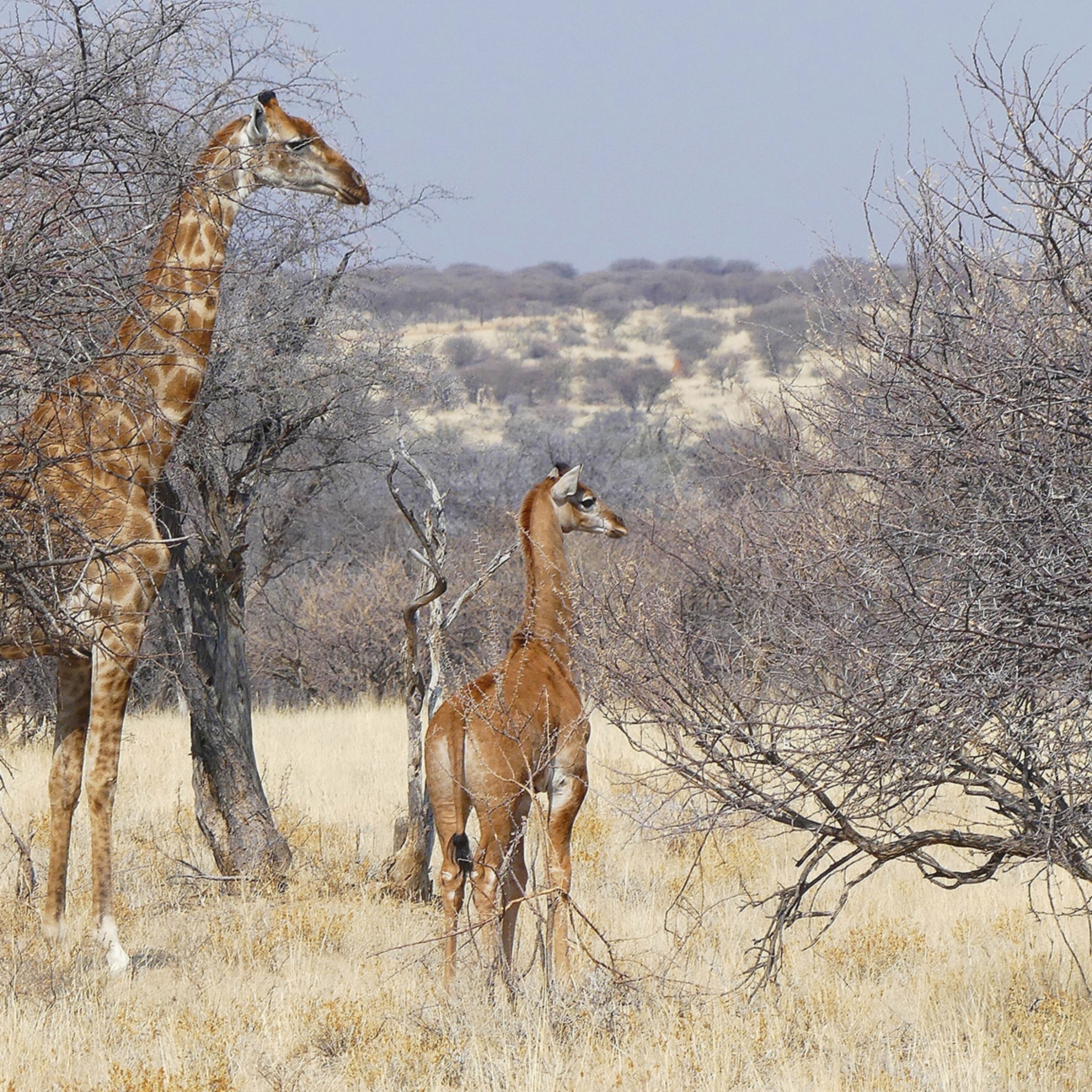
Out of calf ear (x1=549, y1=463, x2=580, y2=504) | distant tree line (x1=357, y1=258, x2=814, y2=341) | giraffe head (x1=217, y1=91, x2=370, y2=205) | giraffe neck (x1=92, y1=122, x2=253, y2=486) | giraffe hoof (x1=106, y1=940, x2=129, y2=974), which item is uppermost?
distant tree line (x1=357, y1=258, x2=814, y2=341)

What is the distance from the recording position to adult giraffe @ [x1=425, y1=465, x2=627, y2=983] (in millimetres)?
6090

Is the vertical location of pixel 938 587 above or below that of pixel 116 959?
above

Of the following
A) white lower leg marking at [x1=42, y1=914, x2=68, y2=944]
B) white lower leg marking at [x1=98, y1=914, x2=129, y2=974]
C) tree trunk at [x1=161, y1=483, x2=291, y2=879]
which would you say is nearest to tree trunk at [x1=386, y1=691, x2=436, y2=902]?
tree trunk at [x1=161, y1=483, x2=291, y2=879]

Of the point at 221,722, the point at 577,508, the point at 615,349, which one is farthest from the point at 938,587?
the point at 615,349

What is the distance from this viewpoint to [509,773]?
6145 mm

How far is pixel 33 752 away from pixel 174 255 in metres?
8.63

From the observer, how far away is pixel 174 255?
6.08m

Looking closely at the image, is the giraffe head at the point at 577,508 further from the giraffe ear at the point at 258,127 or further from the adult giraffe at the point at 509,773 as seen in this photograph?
the giraffe ear at the point at 258,127

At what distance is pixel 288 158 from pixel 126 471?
70.5 inches

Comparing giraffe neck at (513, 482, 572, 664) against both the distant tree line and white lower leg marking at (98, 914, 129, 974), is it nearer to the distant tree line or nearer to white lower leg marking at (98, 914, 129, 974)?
white lower leg marking at (98, 914, 129, 974)

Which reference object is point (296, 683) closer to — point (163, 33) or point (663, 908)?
point (663, 908)

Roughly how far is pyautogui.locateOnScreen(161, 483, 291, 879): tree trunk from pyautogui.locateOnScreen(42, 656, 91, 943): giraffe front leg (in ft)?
4.98

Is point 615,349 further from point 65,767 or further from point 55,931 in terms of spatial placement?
point 55,931

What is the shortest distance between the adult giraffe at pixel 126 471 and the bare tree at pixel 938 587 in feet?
7.60
